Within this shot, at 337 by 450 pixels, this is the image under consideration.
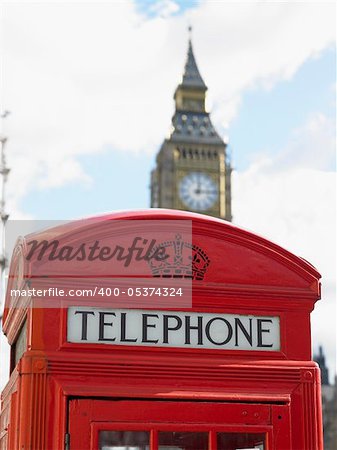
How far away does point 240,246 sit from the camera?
3662mm

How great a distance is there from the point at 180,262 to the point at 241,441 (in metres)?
0.72

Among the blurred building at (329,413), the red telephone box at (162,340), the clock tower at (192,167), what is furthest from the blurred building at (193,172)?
the red telephone box at (162,340)

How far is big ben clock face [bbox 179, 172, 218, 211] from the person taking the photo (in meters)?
83.8

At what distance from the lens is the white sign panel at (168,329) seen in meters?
3.38

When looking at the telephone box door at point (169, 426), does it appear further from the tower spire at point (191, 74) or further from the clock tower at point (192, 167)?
the tower spire at point (191, 74)

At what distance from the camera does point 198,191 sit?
84.4 meters

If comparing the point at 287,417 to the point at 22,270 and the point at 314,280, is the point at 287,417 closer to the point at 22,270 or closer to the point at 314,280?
the point at 314,280

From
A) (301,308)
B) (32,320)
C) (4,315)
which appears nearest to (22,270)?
(32,320)

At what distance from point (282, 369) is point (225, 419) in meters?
0.32

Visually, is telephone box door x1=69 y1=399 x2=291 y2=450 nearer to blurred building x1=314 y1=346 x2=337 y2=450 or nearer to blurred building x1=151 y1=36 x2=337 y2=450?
blurred building x1=314 y1=346 x2=337 y2=450

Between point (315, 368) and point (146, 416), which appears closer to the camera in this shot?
point (146, 416)

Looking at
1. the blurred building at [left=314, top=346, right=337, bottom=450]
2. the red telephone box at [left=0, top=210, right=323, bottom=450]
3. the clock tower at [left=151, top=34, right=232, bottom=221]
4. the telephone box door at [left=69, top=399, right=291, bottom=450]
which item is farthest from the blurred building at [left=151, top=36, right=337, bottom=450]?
the telephone box door at [left=69, top=399, right=291, bottom=450]

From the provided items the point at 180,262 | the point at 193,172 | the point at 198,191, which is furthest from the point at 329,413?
the point at 180,262

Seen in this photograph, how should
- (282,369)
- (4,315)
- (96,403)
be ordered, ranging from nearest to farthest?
(96,403)
(282,369)
(4,315)
